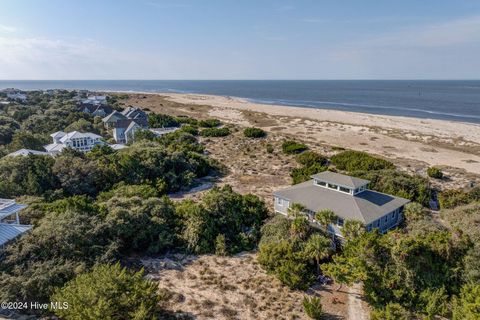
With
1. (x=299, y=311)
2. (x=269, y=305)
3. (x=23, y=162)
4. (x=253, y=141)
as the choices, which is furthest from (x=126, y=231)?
(x=253, y=141)

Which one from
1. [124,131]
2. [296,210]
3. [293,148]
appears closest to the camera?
[296,210]

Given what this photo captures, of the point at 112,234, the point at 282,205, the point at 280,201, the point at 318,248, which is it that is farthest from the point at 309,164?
the point at 112,234

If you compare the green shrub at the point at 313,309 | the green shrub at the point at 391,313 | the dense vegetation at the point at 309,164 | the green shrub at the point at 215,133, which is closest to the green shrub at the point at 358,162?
the dense vegetation at the point at 309,164

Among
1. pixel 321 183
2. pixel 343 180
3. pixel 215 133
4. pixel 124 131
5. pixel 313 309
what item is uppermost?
pixel 343 180

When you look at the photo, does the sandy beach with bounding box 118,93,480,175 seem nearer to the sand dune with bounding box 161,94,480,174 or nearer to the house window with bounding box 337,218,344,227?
the sand dune with bounding box 161,94,480,174

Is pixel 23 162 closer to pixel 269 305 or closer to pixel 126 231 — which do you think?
pixel 126 231

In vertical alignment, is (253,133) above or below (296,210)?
above

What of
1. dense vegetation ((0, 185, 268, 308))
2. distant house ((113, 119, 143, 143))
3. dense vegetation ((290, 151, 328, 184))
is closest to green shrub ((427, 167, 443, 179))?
dense vegetation ((290, 151, 328, 184))

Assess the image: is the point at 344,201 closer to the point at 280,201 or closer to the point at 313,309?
the point at 280,201
